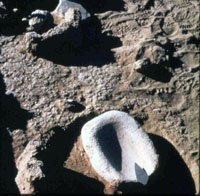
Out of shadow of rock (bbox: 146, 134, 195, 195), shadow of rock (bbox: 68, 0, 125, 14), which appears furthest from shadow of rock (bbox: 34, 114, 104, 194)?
shadow of rock (bbox: 68, 0, 125, 14)

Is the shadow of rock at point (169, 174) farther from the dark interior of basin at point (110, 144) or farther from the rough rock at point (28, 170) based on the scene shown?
the rough rock at point (28, 170)

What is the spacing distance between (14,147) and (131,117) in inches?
48.1

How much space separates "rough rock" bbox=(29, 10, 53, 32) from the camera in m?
3.17

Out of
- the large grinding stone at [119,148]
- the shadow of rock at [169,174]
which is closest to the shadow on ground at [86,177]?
the shadow of rock at [169,174]

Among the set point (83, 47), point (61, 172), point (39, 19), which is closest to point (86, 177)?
point (61, 172)

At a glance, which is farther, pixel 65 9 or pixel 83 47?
pixel 65 9

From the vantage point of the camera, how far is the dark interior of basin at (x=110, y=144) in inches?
99.7

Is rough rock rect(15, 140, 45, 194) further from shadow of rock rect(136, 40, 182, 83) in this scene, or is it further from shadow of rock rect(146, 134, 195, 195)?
shadow of rock rect(136, 40, 182, 83)

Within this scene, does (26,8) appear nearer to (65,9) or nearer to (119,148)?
(65,9)

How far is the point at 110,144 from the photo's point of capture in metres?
2.64

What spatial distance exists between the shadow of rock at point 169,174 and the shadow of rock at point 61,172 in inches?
22.1

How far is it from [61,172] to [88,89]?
0.99 metres

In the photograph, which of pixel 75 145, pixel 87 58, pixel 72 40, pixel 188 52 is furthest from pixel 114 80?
pixel 188 52

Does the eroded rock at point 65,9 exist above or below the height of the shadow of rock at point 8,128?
above
